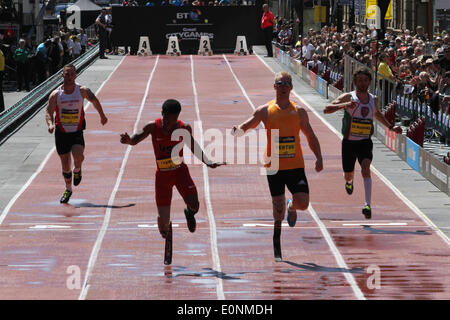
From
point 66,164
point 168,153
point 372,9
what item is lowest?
point 66,164

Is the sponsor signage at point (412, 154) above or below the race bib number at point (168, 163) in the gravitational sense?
below

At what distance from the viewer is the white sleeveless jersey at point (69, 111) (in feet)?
54.6

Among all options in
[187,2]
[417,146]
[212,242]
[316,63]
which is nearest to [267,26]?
[187,2]

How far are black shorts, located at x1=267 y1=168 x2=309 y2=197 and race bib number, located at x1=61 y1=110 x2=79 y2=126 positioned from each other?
5193 millimetres

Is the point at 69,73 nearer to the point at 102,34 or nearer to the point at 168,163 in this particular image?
the point at 168,163

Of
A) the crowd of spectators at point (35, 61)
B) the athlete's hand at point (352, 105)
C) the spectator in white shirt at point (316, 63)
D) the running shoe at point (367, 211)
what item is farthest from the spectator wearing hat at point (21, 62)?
the athlete's hand at point (352, 105)

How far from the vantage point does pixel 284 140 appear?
12352 millimetres

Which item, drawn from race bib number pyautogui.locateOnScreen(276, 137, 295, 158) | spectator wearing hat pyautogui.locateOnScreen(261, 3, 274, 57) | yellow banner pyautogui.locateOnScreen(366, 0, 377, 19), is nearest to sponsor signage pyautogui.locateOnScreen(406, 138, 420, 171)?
race bib number pyautogui.locateOnScreen(276, 137, 295, 158)

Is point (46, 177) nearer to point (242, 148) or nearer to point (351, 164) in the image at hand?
point (242, 148)

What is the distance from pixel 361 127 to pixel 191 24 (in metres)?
36.3

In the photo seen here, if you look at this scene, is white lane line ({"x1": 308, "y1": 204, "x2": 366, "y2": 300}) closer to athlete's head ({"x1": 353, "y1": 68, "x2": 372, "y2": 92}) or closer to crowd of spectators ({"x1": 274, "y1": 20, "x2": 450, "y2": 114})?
athlete's head ({"x1": 353, "y1": 68, "x2": 372, "y2": 92})

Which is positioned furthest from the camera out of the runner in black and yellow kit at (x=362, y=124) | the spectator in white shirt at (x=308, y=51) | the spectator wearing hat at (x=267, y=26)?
the spectator wearing hat at (x=267, y=26)

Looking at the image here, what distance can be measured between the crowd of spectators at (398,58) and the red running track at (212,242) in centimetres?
248

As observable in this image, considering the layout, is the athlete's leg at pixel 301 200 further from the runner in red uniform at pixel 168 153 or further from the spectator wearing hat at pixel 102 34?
the spectator wearing hat at pixel 102 34
